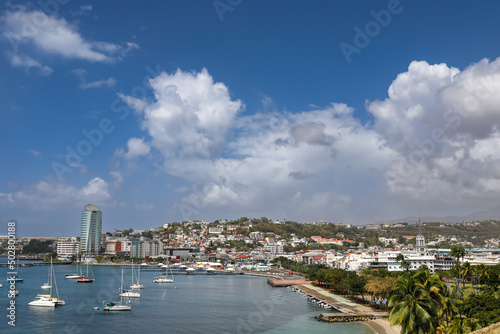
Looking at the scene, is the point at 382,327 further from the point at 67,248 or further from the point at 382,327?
the point at 67,248

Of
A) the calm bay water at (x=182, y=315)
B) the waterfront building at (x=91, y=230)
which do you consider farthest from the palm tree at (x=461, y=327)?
the waterfront building at (x=91, y=230)

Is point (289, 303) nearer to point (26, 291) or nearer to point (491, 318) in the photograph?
point (491, 318)

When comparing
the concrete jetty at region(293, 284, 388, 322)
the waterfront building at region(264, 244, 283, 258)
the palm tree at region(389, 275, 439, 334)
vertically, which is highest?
the palm tree at region(389, 275, 439, 334)

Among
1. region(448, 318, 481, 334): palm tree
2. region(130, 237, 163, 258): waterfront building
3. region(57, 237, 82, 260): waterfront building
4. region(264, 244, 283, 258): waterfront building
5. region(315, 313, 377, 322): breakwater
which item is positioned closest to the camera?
region(448, 318, 481, 334): palm tree

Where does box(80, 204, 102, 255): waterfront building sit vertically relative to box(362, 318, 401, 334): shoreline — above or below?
above

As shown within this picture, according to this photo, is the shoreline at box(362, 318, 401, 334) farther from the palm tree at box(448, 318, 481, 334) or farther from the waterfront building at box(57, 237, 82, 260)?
the waterfront building at box(57, 237, 82, 260)

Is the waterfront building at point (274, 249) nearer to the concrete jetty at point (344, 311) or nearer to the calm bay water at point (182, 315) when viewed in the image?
the calm bay water at point (182, 315)

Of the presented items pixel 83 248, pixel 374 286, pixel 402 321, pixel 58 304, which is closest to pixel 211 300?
pixel 58 304

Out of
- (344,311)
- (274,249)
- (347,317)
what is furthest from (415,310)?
(274,249)

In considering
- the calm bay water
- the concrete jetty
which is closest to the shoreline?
the calm bay water
